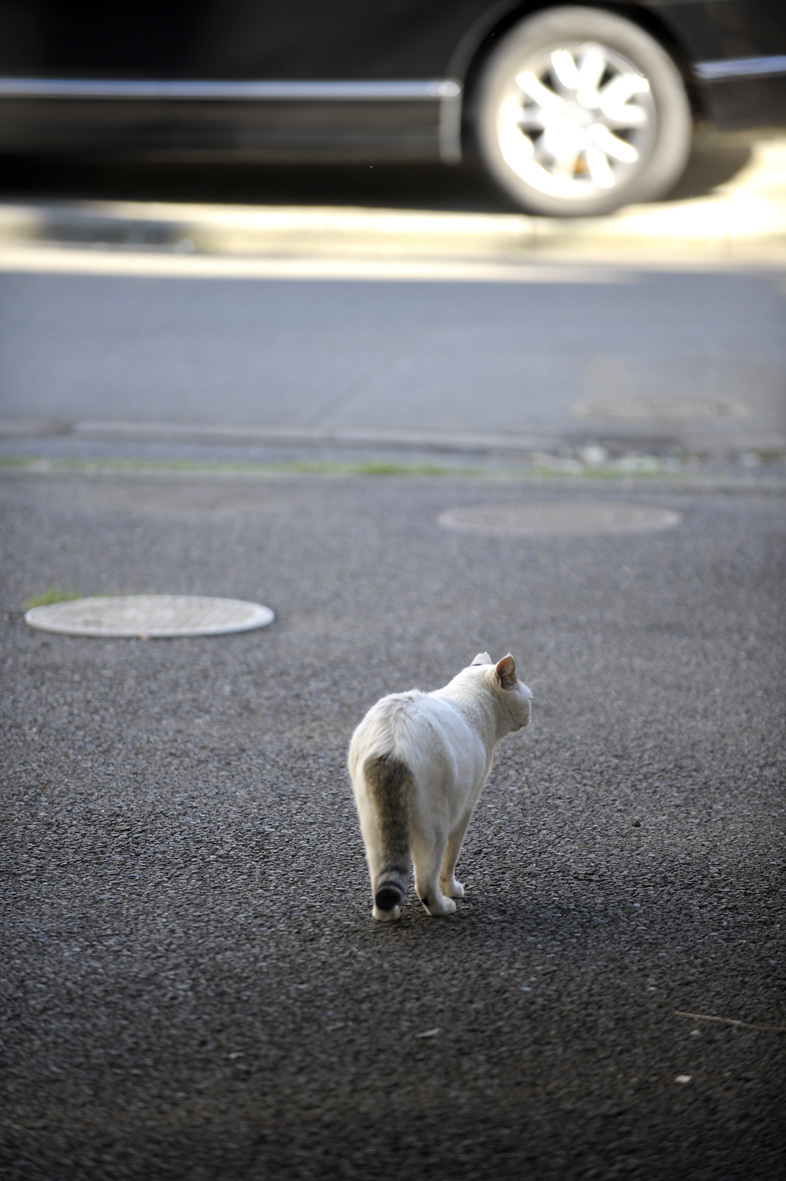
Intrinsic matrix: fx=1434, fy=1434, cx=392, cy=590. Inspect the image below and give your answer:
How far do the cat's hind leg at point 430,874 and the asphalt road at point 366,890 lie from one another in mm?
55

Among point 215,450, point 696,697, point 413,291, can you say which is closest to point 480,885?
point 696,697

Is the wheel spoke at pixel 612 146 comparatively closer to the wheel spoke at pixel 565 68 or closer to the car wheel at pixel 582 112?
the car wheel at pixel 582 112

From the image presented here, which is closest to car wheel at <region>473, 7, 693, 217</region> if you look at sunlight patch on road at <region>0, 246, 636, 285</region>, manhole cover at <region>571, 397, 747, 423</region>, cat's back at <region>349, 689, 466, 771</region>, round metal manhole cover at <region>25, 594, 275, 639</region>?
sunlight patch on road at <region>0, 246, 636, 285</region>

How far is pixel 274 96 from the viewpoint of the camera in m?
10.3

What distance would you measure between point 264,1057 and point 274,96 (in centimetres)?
876

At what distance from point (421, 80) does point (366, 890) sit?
7.95 m

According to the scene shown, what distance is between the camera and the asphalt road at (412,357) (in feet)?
27.6

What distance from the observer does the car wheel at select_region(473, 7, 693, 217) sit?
1016 cm

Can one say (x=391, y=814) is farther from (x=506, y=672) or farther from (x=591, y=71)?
(x=591, y=71)

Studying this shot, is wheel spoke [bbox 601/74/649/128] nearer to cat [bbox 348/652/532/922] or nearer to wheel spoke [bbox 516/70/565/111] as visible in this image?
wheel spoke [bbox 516/70/565/111]

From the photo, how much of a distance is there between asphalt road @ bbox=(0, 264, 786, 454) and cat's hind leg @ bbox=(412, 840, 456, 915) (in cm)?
508

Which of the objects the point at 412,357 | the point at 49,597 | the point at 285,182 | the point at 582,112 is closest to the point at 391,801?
the point at 49,597

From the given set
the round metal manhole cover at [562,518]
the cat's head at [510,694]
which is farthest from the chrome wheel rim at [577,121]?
the cat's head at [510,694]

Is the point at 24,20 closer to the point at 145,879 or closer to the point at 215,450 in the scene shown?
the point at 215,450
